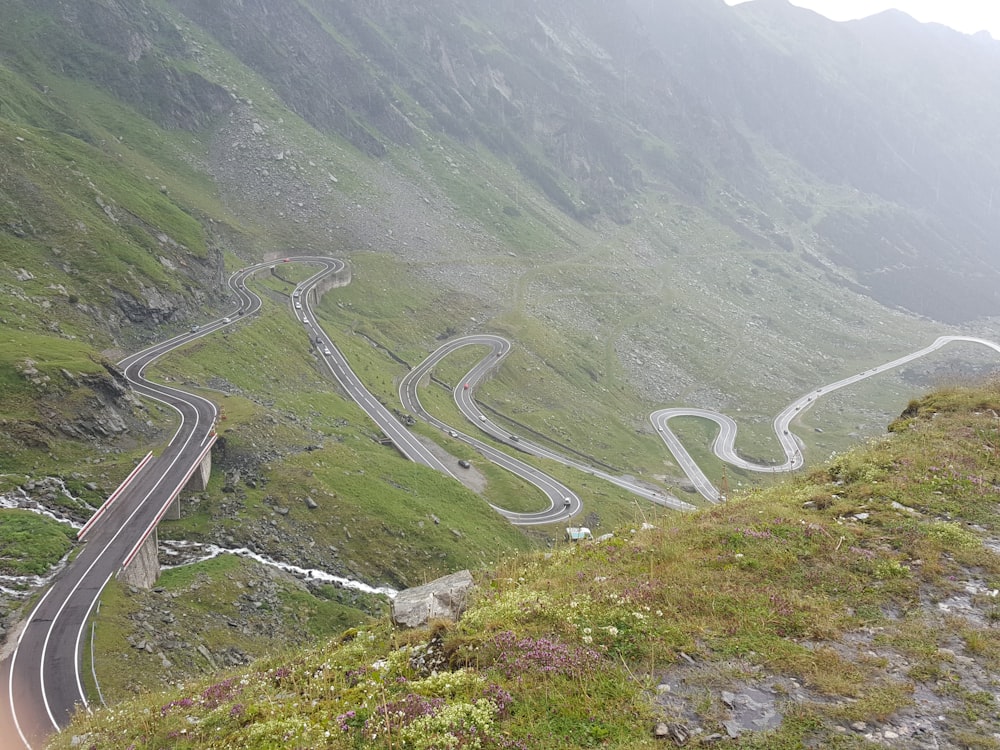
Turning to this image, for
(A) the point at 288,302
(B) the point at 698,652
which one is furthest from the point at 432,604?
(A) the point at 288,302

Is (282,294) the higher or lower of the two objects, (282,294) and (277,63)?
the lower

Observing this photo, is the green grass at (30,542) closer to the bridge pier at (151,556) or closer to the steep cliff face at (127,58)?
the bridge pier at (151,556)

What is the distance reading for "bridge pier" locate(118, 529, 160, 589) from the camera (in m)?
29.8

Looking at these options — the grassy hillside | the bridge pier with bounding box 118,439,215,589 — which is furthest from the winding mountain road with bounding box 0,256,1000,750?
the grassy hillside

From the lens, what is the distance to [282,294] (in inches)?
3917

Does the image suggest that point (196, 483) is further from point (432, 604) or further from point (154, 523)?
point (432, 604)

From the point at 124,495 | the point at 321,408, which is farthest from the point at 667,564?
the point at 321,408

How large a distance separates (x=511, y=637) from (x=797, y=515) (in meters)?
7.76

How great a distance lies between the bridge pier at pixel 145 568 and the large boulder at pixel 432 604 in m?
25.5

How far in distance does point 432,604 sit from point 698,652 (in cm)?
563

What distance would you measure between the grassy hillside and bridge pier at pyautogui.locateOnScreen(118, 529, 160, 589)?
19.2m

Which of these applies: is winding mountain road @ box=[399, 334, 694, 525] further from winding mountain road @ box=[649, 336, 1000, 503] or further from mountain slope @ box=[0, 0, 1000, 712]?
winding mountain road @ box=[649, 336, 1000, 503]

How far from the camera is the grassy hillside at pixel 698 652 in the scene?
7.54 metres

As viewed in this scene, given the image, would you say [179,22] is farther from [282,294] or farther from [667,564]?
[667,564]
